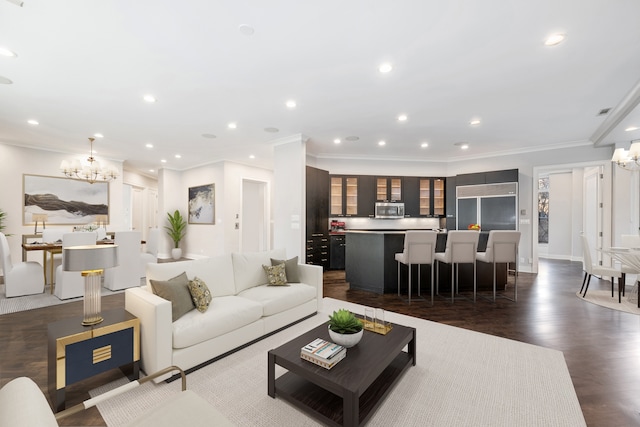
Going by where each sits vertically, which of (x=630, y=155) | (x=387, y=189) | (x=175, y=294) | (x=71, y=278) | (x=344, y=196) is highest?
(x=630, y=155)

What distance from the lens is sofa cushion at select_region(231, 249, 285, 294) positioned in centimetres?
332

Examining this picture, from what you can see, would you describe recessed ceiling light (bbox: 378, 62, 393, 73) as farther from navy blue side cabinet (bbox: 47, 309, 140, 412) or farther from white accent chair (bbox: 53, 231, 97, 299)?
white accent chair (bbox: 53, 231, 97, 299)

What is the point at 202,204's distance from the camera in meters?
8.26

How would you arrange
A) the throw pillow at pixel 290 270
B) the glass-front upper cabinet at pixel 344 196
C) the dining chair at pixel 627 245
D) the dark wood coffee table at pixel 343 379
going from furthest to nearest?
the glass-front upper cabinet at pixel 344 196
the dining chair at pixel 627 245
the throw pillow at pixel 290 270
the dark wood coffee table at pixel 343 379

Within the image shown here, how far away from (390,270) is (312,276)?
5.76ft

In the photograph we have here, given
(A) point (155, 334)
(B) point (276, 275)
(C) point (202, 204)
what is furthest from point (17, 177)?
(A) point (155, 334)

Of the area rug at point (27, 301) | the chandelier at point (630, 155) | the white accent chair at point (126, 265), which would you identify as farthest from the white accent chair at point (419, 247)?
the area rug at point (27, 301)

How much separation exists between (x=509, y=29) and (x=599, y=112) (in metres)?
3.28

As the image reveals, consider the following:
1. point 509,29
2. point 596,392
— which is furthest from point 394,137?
point 596,392

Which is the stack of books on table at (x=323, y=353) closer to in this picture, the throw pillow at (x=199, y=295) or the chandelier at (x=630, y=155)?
the throw pillow at (x=199, y=295)

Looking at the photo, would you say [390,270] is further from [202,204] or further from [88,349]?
[202,204]

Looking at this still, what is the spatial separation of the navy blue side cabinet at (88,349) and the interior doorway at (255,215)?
657 centimetres

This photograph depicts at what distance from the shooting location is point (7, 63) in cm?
301

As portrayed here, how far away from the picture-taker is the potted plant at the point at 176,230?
27.8 ft
